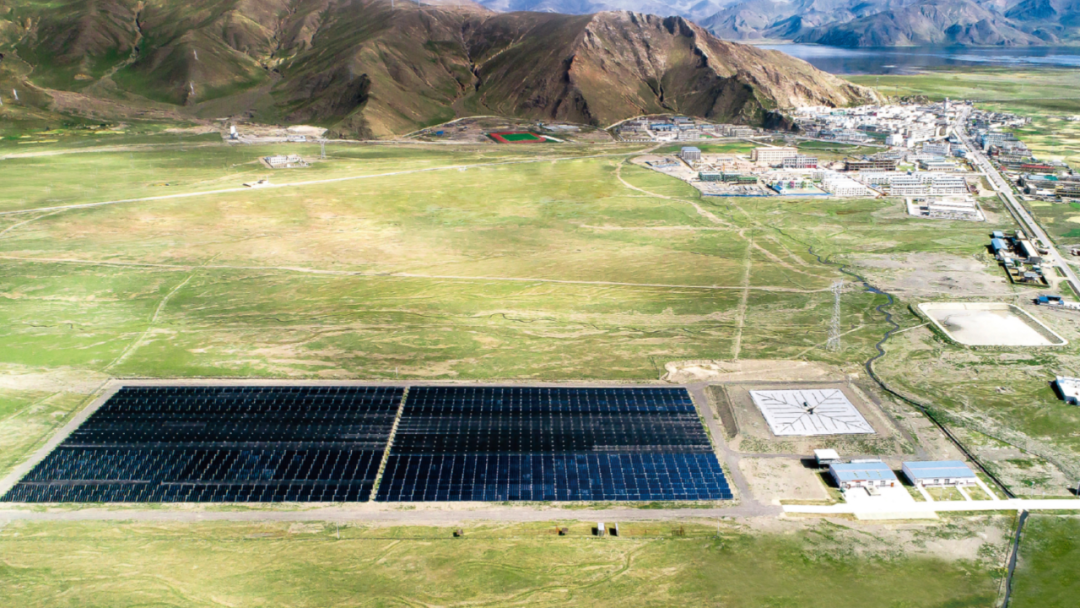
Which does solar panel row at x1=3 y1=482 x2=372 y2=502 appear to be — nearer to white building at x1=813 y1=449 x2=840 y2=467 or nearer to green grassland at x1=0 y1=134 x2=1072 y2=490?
green grassland at x1=0 y1=134 x2=1072 y2=490

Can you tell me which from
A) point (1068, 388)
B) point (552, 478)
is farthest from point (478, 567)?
point (1068, 388)

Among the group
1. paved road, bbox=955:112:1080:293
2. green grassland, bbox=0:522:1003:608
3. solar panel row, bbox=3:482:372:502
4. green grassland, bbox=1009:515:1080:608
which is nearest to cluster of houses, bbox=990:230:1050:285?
paved road, bbox=955:112:1080:293

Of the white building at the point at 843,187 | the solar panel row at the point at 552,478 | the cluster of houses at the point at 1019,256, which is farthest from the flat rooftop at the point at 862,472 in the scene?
the white building at the point at 843,187

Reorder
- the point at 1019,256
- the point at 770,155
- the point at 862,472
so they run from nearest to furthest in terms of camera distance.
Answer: the point at 862,472
the point at 1019,256
the point at 770,155

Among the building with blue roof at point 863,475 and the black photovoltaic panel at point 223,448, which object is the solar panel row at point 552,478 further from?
the building with blue roof at point 863,475

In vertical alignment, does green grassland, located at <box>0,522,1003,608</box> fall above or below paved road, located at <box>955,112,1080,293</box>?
below

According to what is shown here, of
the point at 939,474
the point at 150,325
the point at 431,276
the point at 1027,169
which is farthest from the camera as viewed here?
the point at 1027,169

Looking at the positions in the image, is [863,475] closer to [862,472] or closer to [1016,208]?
[862,472]

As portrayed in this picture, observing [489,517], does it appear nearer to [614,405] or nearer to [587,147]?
[614,405]
